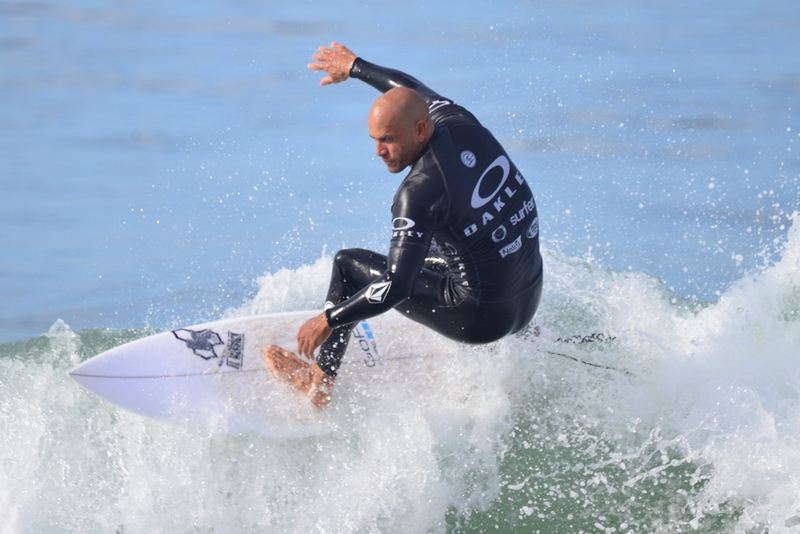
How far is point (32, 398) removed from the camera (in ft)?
17.6

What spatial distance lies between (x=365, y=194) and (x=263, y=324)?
351 centimetres

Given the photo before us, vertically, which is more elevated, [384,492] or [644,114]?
[644,114]

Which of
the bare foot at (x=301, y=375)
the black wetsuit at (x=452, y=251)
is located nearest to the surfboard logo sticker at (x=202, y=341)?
the bare foot at (x=301, y=375)

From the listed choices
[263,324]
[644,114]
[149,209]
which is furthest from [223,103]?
[263,324]

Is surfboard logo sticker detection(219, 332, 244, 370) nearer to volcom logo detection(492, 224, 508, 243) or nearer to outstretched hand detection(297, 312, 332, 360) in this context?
outstretched hand detection(297, 312, 332, 360)

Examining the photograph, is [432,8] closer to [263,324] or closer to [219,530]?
[263,324]

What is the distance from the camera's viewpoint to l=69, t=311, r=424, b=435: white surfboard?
514cm

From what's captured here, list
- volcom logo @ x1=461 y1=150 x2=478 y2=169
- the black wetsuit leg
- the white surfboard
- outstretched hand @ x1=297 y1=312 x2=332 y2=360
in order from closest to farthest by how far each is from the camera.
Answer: volcom logo @ x1=461 y1=150 x2=478 y2=169
outstretched hand @ x1=297 y1=312 x2=332 y2=360
the black wetsuit leg
the white surfboard

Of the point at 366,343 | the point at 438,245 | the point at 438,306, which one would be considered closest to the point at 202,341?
the point at 366,343

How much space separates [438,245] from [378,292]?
1.85ft

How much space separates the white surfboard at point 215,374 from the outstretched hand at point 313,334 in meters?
0.74

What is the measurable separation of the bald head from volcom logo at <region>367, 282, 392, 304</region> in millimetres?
574

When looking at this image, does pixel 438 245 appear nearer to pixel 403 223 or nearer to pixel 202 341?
pixel 403 223

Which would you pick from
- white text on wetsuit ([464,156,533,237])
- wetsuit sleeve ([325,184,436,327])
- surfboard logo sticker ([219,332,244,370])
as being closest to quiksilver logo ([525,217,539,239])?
white text on wetsuit ([464,156,533,237])
